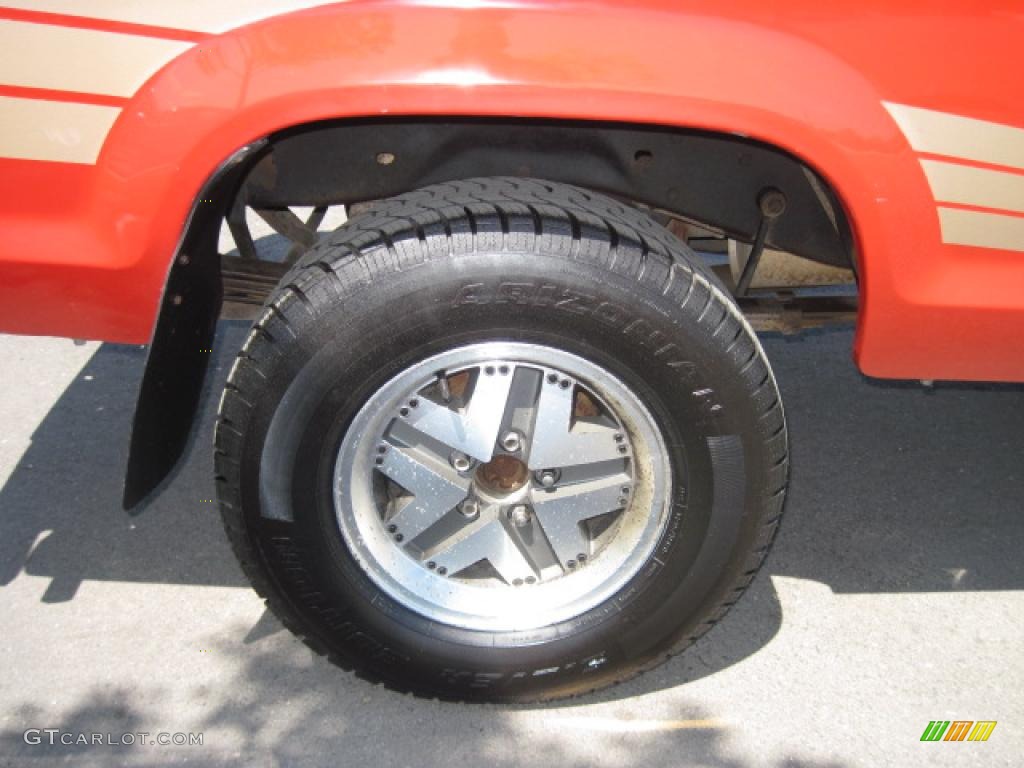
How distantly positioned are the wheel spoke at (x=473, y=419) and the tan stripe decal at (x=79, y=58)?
2.86 feet

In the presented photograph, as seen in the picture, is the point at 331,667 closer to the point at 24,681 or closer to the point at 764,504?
the point at 24,681

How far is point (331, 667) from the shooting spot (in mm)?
2529

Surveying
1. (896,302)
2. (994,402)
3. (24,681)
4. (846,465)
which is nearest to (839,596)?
(846,465)

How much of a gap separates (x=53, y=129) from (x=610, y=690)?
5.74ft

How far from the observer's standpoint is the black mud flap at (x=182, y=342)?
200cm

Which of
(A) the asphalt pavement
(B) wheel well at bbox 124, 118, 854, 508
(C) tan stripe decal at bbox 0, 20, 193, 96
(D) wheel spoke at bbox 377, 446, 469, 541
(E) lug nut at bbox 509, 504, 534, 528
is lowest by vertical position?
(A) the asphalt pavement

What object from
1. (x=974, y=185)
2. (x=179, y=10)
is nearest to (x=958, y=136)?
(x=974, y=185)

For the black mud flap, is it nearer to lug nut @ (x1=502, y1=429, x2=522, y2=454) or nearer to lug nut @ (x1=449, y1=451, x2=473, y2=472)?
lug nut @ (x1=449, y1=451, x2=473, y2=472)

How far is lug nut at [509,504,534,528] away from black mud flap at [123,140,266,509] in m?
0.79

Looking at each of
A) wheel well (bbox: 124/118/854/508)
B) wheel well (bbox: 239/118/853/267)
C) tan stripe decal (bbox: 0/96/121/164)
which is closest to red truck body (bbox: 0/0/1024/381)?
tan stripe decal (bbox: 0/96/121/164)

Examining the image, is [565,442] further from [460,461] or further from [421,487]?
[421,487]

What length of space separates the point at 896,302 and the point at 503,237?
822mm

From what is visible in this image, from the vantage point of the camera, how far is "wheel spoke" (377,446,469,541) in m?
2.27

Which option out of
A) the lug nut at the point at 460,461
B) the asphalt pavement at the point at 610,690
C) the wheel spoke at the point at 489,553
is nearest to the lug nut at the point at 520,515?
the wheel spoke at the point at 489,553
